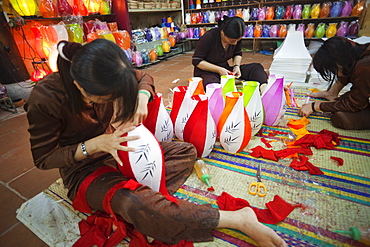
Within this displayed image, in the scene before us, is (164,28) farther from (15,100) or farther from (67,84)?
(67,84)

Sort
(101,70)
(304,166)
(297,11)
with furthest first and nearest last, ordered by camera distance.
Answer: (297,11)
(304,166)
(101,70)

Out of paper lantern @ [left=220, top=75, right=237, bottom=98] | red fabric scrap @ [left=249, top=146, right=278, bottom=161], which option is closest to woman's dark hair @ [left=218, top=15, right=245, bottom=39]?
paper lantern @ [left=220, top=75, right=237, bottom=98]

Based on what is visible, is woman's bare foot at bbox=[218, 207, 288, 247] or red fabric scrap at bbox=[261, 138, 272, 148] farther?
red fabric scrap at bbox=[261, 138, 272, 148]

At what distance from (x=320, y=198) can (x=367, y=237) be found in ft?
0.70

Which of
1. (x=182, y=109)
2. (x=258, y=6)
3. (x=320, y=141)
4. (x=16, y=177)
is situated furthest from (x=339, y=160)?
(x=258, y=6)

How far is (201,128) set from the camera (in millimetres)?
1174

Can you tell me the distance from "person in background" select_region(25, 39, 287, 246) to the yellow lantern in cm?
223

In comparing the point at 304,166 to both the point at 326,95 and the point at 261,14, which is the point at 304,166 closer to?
the point at 326,95

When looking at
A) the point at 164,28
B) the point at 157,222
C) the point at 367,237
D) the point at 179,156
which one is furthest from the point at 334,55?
the point at 164,28

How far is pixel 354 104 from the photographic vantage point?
1373mm

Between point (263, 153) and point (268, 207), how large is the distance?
0.40 m

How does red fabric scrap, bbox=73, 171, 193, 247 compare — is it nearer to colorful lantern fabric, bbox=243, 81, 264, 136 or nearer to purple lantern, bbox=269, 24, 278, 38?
colorful lantern fabric, bbox=243, 81, 264, 136

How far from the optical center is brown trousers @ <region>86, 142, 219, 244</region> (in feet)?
2.50

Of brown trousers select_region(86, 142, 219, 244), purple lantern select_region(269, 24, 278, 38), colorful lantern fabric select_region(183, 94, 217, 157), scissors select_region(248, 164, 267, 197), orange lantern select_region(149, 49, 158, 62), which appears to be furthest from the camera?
purple lantern select_region(269, 24, 278, 38)
